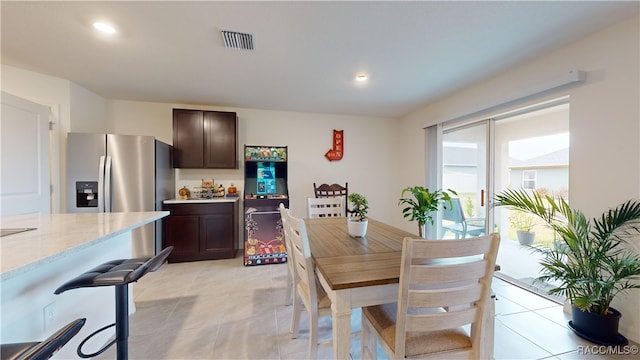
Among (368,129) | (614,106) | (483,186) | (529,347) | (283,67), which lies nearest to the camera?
(529,347)

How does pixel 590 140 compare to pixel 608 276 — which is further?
pixel 590 140

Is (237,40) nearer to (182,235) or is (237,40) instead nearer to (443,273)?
(443,273)

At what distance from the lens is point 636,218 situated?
1.76 metres

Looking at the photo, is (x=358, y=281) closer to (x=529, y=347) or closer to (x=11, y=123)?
(x=529, y=347)

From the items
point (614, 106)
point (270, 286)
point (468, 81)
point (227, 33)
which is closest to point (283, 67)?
point (227, 33)

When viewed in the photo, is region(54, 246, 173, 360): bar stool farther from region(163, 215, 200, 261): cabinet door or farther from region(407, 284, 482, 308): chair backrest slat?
region(163, 215, 200, 261): cabinet door

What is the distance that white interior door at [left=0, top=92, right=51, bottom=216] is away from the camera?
2.28m

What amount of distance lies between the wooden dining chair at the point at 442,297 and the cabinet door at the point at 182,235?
10.2 feet

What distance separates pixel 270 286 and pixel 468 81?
3.49 metres

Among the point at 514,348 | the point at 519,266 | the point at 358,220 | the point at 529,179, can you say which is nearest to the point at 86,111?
the point at 358,220

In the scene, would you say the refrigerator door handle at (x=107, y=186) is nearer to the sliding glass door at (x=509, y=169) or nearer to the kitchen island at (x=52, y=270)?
the kitchen island at (x=52, y=270)

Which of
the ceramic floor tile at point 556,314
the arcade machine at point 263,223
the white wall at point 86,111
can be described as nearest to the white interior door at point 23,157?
the white wall at point 86,111

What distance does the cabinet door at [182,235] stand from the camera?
11.2 feet

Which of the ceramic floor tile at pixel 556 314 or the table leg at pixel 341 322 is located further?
the ceramic floor tile at pixel 556 314
